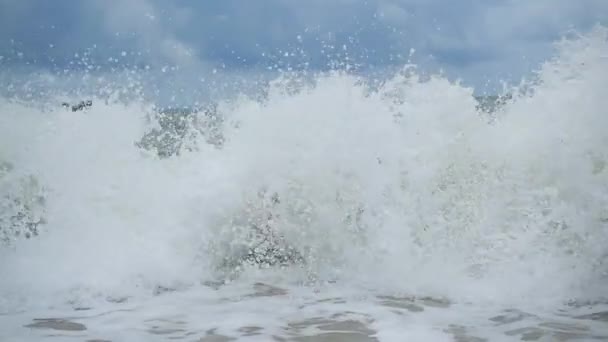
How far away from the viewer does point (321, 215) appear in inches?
271

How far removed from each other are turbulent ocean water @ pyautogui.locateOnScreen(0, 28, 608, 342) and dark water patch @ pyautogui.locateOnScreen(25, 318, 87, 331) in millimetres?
29

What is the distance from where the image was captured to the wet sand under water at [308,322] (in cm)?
427

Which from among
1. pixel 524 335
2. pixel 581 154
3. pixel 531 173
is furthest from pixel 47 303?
pixel 581 154

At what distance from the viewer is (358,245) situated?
20.7 feet

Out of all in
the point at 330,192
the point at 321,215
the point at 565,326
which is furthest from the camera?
the point at 330,192

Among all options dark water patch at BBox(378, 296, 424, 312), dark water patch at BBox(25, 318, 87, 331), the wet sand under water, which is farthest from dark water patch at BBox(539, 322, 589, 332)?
dark water patch at BBox(25, 318, 87, 331)

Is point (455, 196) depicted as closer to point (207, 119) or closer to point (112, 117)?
point (207, 119)

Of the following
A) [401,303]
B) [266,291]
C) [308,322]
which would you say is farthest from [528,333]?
[266,291]

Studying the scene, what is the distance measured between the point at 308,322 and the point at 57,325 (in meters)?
1.81

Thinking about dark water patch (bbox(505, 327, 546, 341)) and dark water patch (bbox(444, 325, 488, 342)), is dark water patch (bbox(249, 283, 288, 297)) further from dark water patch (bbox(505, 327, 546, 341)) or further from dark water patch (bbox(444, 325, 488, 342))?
dark water patch (bbox(505, 327, 546, 341))

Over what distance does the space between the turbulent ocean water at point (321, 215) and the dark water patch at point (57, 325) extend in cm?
3

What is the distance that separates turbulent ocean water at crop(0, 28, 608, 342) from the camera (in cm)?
481

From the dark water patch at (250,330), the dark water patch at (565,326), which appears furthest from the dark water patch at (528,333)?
the dark water patch at (250,330)

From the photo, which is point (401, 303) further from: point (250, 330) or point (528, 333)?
point (250, 330)
